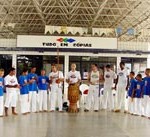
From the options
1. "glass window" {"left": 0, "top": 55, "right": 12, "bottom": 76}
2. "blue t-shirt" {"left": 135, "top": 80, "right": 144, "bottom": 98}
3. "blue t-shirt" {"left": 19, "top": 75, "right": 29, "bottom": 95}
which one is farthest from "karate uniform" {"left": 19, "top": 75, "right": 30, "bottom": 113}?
"glass window" {"left": 0, "top": 55, "right": 12, "bottom": 76}

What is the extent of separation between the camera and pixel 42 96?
1498 cm

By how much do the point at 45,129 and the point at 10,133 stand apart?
113 centimetres

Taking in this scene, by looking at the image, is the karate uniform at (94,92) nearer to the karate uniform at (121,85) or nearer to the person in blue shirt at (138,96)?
the karate uniform at (121,85)

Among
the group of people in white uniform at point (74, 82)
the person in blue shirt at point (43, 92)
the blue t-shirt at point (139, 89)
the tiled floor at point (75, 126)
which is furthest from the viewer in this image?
the person in blue shirt at point (43, 92)

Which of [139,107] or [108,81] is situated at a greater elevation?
[108,81]

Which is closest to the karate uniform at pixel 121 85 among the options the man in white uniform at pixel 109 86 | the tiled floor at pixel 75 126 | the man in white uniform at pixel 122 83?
the man in white uniform at pixel 122 83

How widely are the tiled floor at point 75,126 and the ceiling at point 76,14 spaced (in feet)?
43.7

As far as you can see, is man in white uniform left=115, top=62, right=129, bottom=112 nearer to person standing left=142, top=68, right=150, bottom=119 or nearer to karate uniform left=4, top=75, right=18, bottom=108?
person standing left=142, top=68, right=150, bottom=119

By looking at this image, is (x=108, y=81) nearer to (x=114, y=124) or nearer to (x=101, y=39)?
(x=114, y=124)

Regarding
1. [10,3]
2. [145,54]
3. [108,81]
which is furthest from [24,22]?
[108,81]

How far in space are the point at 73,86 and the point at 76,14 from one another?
16.3m

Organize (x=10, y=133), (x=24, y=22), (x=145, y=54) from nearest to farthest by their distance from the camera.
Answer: (x=10, y=133)
(x=145, y=54)
(x=24, y=22)

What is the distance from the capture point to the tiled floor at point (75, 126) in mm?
9539

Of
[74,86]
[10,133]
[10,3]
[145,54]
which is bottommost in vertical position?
[10,133]
